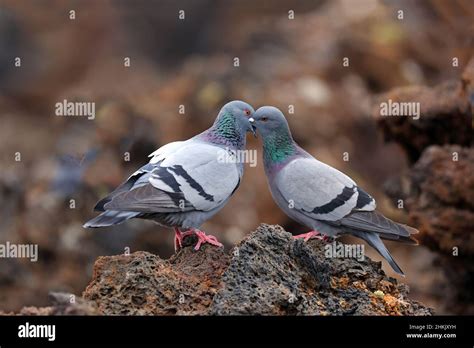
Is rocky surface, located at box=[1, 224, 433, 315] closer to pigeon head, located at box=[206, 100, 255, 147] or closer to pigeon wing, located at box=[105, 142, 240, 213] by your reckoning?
pigeon wing, located at box=[105, 142, 240, 213]

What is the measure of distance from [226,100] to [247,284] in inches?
376

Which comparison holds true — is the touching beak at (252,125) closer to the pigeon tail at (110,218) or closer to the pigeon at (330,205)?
the pigeon at (330,205)

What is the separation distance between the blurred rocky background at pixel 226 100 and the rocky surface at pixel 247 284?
3272mm

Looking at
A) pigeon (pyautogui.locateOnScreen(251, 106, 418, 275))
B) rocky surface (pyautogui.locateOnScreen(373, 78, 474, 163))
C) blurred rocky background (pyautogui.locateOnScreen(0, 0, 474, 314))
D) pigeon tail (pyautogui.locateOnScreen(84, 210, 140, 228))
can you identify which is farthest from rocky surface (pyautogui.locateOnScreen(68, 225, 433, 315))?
rocky surface (pyautogui.locateOnScreen(373, 78, 474, 163))

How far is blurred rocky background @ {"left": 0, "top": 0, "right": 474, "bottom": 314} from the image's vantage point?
35.5ft

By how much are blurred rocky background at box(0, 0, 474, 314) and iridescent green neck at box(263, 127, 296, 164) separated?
2.35 meters

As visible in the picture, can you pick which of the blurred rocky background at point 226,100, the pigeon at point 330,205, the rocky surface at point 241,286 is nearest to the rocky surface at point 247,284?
the rocky surface at point 241,286

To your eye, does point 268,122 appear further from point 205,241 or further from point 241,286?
point 241,286

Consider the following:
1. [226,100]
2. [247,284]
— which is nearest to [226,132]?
[247,284]

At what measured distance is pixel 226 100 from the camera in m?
16.0

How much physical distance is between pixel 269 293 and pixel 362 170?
9.55 m

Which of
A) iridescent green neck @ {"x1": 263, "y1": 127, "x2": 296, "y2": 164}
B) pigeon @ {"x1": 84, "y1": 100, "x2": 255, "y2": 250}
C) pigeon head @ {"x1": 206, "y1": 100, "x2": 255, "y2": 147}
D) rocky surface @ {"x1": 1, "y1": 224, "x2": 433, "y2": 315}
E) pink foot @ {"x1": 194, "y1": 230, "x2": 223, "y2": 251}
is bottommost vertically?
rocky surface @ {"x1": 1, "y1": 224, "x2": 433, "y2": 315}

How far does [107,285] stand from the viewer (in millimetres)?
6836

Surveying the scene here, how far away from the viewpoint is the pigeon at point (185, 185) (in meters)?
7.59
